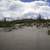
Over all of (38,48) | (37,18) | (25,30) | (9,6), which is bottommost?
(38,48)

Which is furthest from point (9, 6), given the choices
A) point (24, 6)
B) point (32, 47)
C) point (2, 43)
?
point (32, 47)

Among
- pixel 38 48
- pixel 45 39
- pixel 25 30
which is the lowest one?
pixel 38 48

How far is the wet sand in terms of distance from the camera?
1.85 metres

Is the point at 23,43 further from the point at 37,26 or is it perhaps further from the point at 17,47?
the point at 37,26

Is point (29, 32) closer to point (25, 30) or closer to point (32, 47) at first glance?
point (25, 30)

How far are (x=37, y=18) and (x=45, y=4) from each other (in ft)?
0.73

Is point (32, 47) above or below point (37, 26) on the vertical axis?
below

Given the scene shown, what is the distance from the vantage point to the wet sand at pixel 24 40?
1855mm

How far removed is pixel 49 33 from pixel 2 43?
0.68m

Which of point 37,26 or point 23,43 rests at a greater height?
point 37,26

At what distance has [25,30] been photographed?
1.84 metres

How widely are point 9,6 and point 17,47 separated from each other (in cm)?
59

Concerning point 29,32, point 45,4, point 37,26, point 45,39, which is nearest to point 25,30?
point 29,32

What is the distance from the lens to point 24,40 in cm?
186
